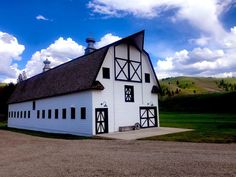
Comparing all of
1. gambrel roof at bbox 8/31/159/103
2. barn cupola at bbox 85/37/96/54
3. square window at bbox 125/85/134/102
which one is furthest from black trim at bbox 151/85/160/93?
barn cupola at bbox 85/37/96/54

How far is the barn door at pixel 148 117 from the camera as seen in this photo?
77.2 ft

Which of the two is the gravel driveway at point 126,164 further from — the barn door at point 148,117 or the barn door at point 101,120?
the barn door at point 148,117

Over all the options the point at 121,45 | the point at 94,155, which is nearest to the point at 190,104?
the point at 121,45

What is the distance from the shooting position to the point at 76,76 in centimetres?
2278

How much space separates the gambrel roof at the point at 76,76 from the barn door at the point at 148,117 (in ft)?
18.7

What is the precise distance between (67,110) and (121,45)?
7641 mm

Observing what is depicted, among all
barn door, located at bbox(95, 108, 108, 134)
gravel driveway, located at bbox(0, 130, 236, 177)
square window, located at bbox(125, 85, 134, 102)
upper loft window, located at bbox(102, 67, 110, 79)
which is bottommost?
gravel driveway, located at bbox(0, 130, 236, 177)

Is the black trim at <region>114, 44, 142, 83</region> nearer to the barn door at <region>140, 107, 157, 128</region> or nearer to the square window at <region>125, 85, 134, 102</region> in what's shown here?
the square window at <region>125, 85, 134, 102</region>

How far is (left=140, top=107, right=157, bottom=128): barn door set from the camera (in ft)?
77.2

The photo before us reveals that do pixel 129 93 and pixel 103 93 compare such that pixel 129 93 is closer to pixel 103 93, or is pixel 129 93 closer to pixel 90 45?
pixel 103 93

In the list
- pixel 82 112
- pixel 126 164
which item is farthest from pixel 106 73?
pixel 126 164

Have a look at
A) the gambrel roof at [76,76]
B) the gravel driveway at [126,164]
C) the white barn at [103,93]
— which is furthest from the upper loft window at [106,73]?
the gravel driveway at [126,164]

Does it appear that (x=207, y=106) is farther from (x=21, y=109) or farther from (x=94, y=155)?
(x=94, y=155)

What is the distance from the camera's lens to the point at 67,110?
22.5 m
